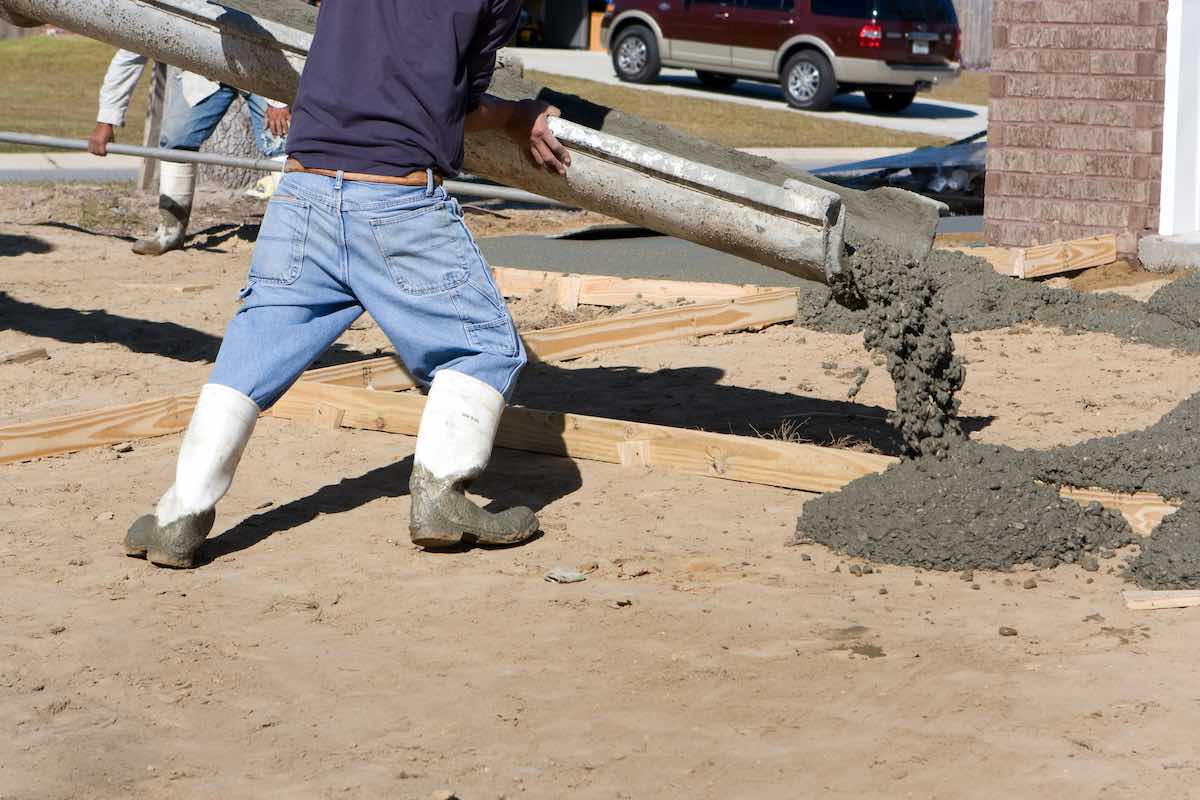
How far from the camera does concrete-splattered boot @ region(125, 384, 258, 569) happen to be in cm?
469

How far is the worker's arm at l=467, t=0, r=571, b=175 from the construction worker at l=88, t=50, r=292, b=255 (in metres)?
5.08

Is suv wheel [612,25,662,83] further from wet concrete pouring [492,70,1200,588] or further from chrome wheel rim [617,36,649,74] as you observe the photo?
wet concrete pouring [492,70,1200,588]

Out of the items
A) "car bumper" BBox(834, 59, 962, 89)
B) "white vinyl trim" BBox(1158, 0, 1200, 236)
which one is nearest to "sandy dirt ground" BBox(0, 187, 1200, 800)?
"white vinyl trim" BBox(1158, 0, 1200, 236)

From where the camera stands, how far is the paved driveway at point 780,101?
24031mm

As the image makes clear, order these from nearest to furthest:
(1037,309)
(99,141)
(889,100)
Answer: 1. (1037,309)
2. (99,141)
3. (889,100)

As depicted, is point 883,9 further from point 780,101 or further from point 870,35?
point 780,101

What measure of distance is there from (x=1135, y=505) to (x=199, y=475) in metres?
2.92

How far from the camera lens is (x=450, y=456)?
4.80 metres

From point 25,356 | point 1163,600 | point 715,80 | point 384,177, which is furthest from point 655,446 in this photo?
point 715,80

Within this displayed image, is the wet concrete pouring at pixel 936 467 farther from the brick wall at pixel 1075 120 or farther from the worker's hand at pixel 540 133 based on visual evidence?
the brick wall at pixel 1075 120

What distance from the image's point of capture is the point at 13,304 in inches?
351

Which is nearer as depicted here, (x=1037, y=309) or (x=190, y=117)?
(x=1037, y=309)

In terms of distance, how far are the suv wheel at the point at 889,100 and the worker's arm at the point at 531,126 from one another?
2149 cm

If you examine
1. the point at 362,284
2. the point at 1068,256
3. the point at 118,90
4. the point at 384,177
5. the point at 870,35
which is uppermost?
the point at 870,35
